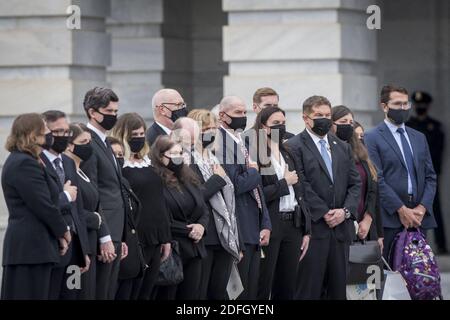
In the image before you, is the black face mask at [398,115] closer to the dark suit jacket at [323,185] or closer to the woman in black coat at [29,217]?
the dark suit jacket at [323,185]

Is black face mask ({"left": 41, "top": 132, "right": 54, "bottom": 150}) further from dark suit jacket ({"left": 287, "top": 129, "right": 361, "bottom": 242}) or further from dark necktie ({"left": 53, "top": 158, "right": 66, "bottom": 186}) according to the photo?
dark suit jacket ({"left": 287, "top": 129, "right": 361, "bottom": 242})

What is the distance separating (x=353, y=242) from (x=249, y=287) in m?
1.28

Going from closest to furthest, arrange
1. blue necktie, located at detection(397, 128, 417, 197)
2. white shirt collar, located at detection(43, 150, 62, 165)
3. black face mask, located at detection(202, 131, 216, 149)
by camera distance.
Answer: white shirt collar, located at detection(43, 150, 62, 165), black face mask, located at detection(202, 131, 216, 149), blue necktie, located at detection(397, 128, 417, 197)

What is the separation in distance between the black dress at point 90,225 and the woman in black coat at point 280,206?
2024mm

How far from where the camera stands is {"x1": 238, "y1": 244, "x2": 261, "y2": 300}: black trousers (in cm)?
1386

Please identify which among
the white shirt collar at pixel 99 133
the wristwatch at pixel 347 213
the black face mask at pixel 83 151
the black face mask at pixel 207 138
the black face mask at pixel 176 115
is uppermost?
the black face mask at pixel 176 115

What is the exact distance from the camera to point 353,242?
48.4 ft

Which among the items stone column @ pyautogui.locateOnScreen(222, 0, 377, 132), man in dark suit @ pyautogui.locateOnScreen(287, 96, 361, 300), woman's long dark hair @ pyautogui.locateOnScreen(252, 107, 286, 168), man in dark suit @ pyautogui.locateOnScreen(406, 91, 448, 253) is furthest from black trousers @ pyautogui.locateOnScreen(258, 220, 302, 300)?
man in dark suit @ pyautogui.locateOnScreen(406, 91, 448, 253)

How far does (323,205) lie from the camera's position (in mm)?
14164

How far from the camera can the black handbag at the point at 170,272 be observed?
42.8 ft

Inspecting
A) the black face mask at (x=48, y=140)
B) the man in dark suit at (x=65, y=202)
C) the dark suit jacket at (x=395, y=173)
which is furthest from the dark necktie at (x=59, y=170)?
the dark suit jacket at (x=395, y=173)

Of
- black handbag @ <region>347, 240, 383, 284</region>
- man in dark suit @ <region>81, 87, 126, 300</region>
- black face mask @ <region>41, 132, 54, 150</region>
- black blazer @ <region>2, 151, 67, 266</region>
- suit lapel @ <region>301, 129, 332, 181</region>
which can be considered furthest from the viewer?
black handbag @ <region>347, 240, 383, 284</region>

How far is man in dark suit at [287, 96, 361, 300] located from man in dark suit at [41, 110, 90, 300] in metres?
2.59
